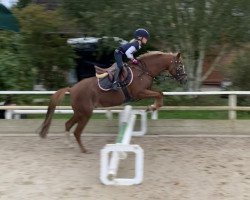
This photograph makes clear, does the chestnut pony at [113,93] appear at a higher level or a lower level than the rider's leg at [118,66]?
lower

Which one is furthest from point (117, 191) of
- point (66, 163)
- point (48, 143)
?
point (48, 143)

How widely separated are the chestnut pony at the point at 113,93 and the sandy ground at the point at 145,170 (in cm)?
58

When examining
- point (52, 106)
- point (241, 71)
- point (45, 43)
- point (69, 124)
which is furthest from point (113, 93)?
point (45, 43)

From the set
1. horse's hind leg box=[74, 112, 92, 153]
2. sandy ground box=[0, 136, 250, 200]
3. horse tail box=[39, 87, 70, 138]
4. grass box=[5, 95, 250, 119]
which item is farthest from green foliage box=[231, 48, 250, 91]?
horse tail box=[39, 87, 70, 138]

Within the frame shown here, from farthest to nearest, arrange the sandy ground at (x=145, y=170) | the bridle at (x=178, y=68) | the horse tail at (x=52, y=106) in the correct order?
1. the bridle at (x=178, y=68)
2. the horse tail at (x=52, y=106)
3. the sandy ground at (x=145, y=170)

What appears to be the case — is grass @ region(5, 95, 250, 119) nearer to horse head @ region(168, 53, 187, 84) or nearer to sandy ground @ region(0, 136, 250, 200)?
sandy ground @ region(0, 136, 250, 200)

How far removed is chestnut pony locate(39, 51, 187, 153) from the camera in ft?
28.2

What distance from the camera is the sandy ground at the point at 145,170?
21.0 feet

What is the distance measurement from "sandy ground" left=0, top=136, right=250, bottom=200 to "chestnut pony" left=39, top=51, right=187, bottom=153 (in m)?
0.58

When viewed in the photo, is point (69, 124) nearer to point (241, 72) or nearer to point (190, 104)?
point (190, 104)

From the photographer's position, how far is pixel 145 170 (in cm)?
741

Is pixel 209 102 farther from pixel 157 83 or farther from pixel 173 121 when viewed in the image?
pixel 173 121

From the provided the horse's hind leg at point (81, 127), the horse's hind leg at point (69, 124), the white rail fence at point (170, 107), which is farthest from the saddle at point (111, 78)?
the white rail fence at point (170, 107)

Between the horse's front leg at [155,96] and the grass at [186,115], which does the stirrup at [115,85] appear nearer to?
the horse's front leg at [155,96]
